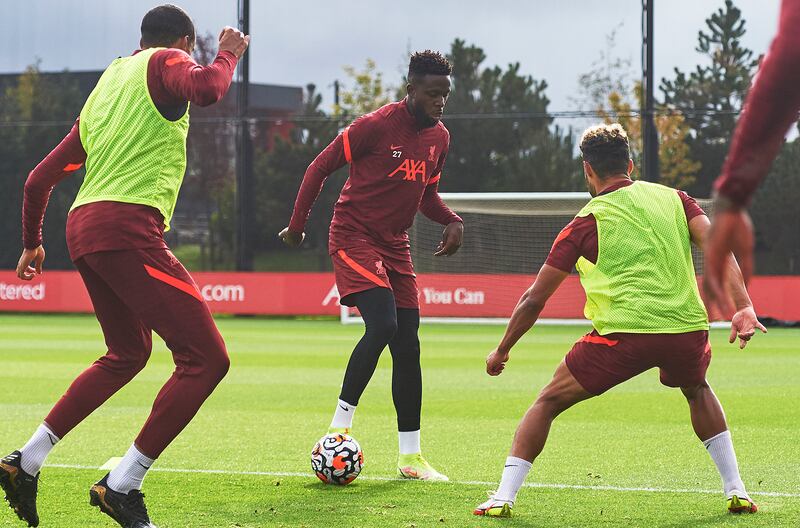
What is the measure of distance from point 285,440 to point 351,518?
110 inches

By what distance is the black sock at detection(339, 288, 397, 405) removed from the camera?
625 cm

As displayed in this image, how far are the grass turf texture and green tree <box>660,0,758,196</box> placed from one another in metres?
13.8

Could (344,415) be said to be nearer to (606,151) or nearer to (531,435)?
(531,435)

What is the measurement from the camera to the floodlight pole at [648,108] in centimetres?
2700

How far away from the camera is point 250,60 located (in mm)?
30469

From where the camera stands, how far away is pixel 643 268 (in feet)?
16.4

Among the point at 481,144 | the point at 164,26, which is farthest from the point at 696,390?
the point at 481,144

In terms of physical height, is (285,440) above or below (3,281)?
above

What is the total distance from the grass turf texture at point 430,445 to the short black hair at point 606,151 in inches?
57.7

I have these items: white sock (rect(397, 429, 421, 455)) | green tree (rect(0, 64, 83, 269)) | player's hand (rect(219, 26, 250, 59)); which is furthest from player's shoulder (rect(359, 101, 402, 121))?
green tree (rect(0, 64, 83, 269))

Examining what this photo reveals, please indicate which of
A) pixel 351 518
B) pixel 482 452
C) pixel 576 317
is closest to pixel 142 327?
pixel 351 518

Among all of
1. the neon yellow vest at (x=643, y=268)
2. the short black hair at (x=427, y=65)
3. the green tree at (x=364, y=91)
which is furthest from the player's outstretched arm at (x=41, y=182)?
the green tree at (x=364, y=91)

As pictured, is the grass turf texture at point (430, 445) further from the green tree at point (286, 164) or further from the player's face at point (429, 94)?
the green tree at point (286, 164)

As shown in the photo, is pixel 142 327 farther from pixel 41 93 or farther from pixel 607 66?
pixel 41 93
